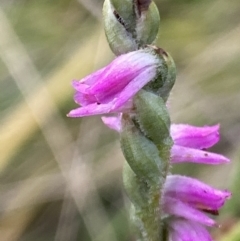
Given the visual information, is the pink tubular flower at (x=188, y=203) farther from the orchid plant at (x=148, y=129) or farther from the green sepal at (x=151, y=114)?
the green sepal at (x=151, y=114)

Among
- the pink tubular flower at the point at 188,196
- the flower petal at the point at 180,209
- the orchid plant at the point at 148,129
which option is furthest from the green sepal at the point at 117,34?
the flower petal at the point at 180,209

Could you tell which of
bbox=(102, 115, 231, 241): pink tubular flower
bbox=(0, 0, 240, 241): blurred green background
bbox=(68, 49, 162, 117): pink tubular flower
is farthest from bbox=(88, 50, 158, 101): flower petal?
bbox=(0, 0, 240, 241): blurred green background

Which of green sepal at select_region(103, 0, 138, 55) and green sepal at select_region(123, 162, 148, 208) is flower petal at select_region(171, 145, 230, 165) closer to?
green sepal at select_region(123, 162, 148, 208)

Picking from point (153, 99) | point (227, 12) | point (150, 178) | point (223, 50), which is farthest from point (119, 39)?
point (227, 12)

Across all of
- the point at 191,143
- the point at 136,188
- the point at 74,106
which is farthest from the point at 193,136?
the point at 74,106

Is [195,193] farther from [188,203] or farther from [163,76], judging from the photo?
[163,76]

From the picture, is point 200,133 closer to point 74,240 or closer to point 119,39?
point 119,39
